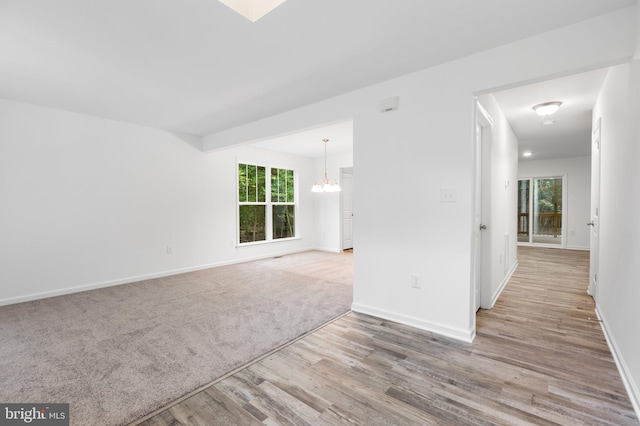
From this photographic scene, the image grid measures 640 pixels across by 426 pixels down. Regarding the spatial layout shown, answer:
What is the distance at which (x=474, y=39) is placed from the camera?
2.19 m

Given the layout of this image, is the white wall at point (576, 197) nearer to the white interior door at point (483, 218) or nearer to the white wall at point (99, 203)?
the white interior door at point (483, 218)

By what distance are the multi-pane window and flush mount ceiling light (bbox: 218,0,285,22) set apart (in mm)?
4347

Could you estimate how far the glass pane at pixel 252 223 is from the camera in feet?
20.4

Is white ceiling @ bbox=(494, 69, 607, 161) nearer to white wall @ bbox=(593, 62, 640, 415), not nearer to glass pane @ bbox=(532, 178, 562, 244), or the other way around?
white wall @ bbox=(593, 62, 640, 415)

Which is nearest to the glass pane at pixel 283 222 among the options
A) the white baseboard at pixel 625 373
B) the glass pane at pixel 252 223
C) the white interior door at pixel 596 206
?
the glass pane at pixel 252 223

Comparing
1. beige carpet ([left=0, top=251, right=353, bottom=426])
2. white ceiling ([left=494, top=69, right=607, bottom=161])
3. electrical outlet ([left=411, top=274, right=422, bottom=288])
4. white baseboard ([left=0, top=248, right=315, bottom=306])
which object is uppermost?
white ceiling ([left=494, top=69, right=607, bottom=161])

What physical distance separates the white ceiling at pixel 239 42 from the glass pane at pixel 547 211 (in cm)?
771

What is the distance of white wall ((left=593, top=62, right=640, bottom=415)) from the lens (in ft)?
5.99

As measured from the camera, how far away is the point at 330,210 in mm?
7535

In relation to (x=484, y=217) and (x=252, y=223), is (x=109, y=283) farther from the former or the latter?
(x=484, y=217)

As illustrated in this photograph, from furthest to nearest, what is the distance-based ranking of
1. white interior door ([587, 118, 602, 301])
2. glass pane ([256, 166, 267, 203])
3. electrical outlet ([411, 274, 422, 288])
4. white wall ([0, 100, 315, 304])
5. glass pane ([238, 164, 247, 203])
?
glass pane ([256, 166, 267, 203]), glass pane ([238, 164, 247, 203]), white wall ([0, 100, 315, 304]), white interior door ([587, 118, 602, 301]), electrical outlet ([411, 274, 422, 288])

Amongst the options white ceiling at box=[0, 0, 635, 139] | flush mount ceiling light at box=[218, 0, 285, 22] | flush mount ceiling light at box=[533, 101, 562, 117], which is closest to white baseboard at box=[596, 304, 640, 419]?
white ceiling at box=[0, 0, 635, 139]

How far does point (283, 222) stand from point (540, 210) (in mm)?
7167

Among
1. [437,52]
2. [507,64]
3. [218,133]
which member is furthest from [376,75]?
[218,133]
